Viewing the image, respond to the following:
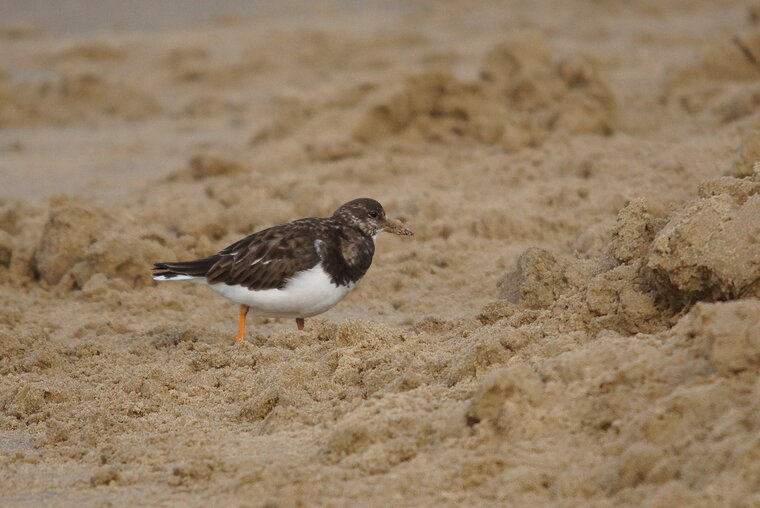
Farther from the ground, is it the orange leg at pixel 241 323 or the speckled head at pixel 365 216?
the speckled head at pixel 365 216

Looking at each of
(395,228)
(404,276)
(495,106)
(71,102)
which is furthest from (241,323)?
(71,102)

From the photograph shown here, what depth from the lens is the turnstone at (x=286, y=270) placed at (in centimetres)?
653

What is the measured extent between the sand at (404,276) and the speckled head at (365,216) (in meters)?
0.64

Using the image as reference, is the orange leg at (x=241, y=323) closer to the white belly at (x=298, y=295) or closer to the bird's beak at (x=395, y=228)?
the white belly at (x=298, y=295)

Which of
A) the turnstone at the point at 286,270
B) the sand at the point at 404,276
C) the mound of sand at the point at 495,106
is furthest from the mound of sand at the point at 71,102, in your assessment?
the turnstone at the point at 286,270

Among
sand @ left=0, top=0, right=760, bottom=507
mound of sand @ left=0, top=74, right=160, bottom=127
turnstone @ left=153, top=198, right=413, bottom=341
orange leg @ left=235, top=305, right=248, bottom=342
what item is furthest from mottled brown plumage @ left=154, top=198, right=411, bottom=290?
mound of sand @ left=0, top=74, right=160, bottom=127

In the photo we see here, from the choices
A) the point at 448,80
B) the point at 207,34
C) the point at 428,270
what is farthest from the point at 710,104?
the point at 207,34

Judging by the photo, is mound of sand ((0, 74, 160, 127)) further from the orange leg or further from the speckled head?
→ the orange leg

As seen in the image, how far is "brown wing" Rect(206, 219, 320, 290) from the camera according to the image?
655 centimetres

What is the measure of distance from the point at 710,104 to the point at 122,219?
267 inches

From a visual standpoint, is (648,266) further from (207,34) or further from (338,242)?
(207,34)

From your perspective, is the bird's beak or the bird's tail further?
the bird's beak

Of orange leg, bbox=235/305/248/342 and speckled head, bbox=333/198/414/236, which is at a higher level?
speckled head, bbox=333/198/414/236

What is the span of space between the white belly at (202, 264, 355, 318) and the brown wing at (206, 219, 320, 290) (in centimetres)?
4
